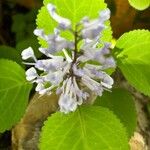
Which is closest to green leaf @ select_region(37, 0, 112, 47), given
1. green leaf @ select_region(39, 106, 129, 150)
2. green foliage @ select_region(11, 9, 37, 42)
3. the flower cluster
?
the flower cluster

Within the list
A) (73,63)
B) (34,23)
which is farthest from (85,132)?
(34,23)

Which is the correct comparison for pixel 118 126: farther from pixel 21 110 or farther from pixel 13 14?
pixel 13 14

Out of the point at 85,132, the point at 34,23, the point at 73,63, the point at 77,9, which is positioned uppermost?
the point at 34,23

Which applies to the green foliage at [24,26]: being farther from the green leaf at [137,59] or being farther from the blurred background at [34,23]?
the green leaf at [137,59]

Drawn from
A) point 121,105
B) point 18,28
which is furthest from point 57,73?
point 18,28

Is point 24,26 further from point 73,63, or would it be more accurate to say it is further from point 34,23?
point 73,63
